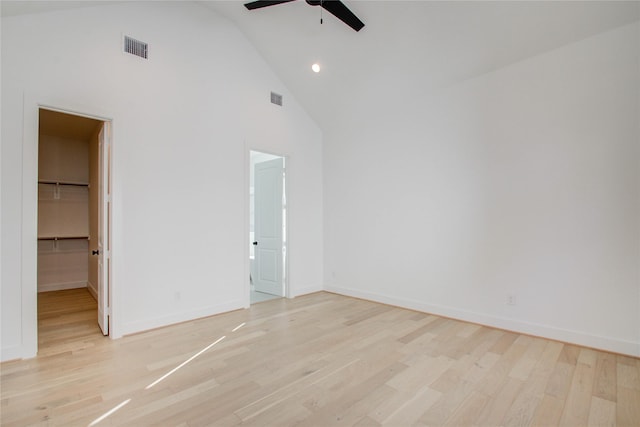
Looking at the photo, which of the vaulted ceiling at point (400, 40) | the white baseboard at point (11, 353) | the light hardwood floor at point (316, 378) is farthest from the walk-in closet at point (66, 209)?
the vaulted ceiling at point (400, 40)

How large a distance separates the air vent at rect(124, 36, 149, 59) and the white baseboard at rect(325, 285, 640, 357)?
15.0 ft

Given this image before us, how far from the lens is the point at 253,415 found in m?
2.08

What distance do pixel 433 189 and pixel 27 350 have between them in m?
4.84

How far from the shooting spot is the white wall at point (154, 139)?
2.86m

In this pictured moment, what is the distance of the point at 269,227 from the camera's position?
5609 mm

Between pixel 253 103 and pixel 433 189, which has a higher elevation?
pixel 253 103

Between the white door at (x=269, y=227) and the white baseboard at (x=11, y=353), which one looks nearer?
the white baseboard at (x=11, y=353)

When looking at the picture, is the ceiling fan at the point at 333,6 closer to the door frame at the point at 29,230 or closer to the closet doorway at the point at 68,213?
the door frame at the point at 29,230

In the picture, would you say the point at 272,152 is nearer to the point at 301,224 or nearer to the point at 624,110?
the point at 301,224

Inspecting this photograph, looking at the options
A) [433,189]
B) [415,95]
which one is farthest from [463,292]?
[415,95]

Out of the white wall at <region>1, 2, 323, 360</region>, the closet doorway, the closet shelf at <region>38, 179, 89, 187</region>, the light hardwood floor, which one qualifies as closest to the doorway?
the white wall at <region>1, 2, 323, 360</region>

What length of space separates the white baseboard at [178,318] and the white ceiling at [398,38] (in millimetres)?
3246

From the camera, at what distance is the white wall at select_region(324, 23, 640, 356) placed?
10.0 ft

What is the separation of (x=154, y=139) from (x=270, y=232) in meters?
2.49
